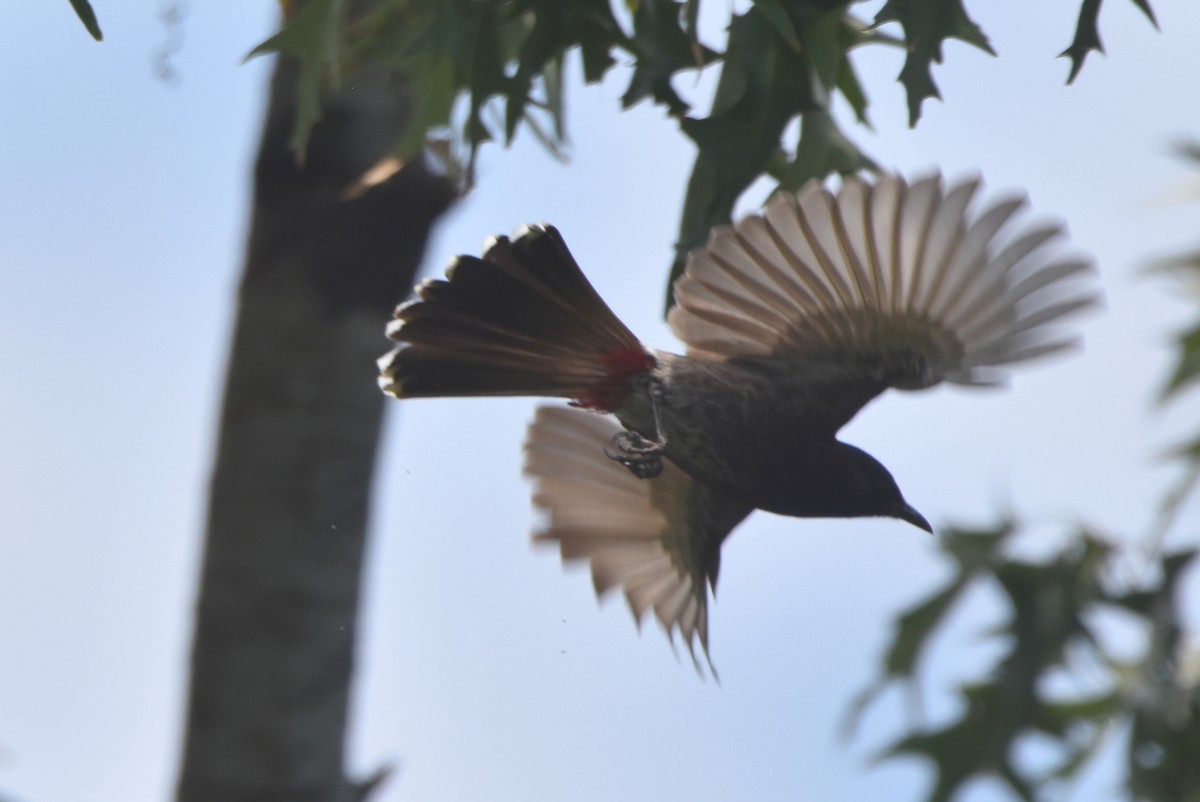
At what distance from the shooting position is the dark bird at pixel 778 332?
3486 millimetres

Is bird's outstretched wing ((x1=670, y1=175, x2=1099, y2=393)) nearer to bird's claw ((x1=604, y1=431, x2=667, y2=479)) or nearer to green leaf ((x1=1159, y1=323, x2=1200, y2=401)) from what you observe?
bird's claw ((x1=604, y1=431, x2=667, y2=479))

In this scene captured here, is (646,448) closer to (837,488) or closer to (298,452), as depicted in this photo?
(837,488)

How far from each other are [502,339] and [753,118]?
100cm

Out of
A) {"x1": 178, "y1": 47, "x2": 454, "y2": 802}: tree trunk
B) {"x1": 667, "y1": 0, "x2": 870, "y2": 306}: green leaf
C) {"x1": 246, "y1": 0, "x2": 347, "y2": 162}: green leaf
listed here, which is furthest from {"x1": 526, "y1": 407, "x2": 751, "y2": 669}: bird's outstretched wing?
{"x1": 246, "y1": 0, "x2": 347, "y2": 162}: green leaf

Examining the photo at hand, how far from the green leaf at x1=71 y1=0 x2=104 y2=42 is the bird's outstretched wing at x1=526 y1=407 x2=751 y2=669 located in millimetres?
2194

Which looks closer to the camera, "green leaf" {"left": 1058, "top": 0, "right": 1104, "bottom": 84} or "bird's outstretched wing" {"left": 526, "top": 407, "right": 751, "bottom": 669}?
"green leaf" {"left": 1058, "top": 0, "right": 1104, "bottom": 84}

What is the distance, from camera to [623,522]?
4.70 m

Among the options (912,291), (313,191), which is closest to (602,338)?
(912,291)

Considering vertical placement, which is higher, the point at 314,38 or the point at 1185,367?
the point at 314,38

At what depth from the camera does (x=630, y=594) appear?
15.5ft

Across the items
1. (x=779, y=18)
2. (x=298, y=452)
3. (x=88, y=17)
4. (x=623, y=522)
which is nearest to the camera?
(x=88, y=17)

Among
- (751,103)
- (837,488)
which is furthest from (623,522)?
(751,103)

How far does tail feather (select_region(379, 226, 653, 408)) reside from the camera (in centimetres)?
375

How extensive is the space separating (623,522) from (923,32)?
6.84 feet
